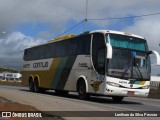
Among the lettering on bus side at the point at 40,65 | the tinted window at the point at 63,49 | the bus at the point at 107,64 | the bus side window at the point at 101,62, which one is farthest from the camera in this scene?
the lettering on bus side at the point at 40,65

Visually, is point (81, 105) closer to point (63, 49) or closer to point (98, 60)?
point (98, 60)

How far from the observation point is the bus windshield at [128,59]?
20047 mm

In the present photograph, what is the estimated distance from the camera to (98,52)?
819 inches

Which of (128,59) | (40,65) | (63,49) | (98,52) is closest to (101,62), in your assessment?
(98,52)

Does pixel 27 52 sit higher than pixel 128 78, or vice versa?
pixel 27 52

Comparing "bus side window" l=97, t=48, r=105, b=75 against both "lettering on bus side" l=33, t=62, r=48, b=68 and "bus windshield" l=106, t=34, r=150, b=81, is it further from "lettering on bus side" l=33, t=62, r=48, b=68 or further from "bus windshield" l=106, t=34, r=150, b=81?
"lettering on bus side" l=33, t=62, r=48, b=68

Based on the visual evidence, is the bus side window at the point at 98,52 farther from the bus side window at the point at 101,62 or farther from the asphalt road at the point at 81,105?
the asphalt road at the point at 81,105

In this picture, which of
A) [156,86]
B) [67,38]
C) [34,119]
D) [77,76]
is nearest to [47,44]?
[67,38]

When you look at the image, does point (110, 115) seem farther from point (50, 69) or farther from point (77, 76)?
point (50, 69)

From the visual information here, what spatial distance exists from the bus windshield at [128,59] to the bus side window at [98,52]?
490mm

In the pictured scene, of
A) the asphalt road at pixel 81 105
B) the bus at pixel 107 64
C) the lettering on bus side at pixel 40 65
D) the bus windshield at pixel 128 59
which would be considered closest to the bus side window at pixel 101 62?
the bus at pixel 107 64

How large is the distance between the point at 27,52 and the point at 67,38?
9278mm

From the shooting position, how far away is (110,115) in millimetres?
14039

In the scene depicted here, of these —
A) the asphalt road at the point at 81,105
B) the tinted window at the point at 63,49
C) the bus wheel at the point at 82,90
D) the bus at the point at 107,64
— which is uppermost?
the tinted window at the point at 63,49
